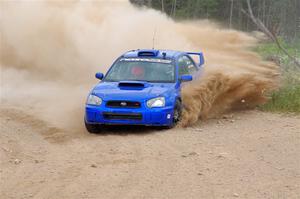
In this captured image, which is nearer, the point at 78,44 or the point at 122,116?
the point at 122,116

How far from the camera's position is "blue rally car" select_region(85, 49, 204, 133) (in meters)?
10.8

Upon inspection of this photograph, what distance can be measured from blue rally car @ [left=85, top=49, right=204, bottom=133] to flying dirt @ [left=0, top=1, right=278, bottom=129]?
250 centimetres

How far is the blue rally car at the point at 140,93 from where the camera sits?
1084 cm

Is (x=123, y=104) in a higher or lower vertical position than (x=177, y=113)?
higher

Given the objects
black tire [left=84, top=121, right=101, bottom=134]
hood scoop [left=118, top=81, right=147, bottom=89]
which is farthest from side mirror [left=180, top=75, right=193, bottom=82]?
black tire [left=84, top=121, right=101, bottom=134]

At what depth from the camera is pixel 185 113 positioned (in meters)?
11.7

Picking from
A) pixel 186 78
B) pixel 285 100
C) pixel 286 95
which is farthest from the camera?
pixel 286 95

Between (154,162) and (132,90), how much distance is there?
3.27m

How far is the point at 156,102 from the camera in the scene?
36.0 feet

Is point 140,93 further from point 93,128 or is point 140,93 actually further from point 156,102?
point 93,128

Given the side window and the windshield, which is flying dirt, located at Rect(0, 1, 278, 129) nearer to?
the side window

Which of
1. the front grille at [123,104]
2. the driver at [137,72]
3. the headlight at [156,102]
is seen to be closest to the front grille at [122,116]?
the front grille at [123,104]

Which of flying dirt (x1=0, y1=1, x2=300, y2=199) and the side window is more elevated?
the side window

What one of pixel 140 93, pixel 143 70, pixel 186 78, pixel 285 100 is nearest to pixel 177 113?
pixel 186 78
